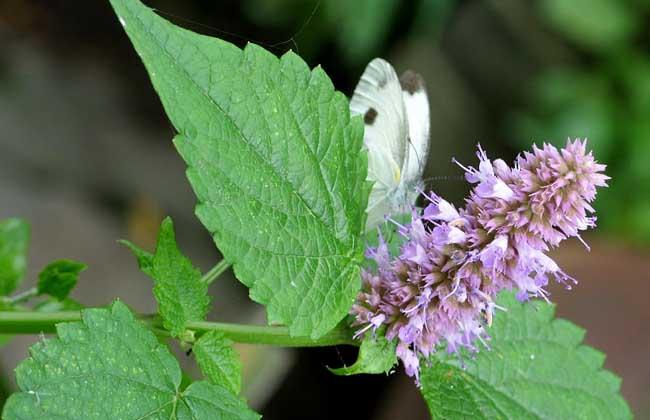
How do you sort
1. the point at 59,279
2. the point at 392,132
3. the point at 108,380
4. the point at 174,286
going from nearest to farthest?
the point at 108,380, the point at 174,286, the point at 59,279, the point at 392,132

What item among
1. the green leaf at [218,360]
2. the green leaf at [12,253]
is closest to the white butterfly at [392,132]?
the green leaf at [218,360]

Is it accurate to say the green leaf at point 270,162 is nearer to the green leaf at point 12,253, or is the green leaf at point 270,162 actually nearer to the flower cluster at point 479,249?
the flower cluster at point 479,249

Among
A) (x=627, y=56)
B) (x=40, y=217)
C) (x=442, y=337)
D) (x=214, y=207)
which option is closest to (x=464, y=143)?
(x=627, y=56)

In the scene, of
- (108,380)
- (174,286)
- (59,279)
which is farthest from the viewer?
(59,279)

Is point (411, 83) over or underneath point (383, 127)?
over

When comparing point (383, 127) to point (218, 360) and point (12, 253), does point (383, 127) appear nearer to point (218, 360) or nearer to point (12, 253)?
point (218, 360)

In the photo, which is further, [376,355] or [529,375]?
[529,375]

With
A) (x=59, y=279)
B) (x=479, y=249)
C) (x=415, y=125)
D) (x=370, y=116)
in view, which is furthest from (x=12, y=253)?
(x=479, y=249)

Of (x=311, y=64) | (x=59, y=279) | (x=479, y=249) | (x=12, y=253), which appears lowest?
(x=12, y=253)
